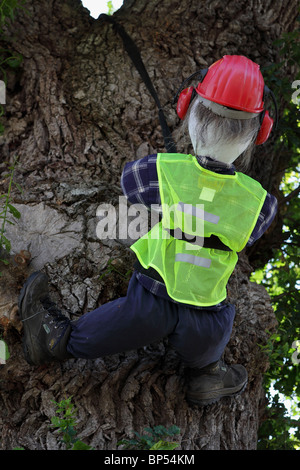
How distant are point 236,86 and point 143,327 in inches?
43.0

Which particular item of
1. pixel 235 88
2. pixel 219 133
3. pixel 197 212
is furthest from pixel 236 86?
pixel 197 212

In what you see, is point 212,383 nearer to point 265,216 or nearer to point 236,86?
point 265,216

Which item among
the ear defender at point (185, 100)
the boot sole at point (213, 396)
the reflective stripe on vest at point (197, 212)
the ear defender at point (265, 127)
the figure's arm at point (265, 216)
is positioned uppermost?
the ear defender at point (185, 100)

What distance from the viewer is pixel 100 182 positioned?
3252mm

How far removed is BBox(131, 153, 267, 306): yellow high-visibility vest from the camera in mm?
2508

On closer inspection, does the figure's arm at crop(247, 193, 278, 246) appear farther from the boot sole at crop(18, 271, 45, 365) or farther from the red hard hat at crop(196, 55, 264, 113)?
the boot sole at crop(18, 271, 45, 365)

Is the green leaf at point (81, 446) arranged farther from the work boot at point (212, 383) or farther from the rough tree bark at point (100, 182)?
the work boot at point (212, 383)

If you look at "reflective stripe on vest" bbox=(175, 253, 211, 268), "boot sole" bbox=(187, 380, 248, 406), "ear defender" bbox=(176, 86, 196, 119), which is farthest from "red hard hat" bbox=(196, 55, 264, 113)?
"boot sole" bbox=(187, 380, 248, 406)

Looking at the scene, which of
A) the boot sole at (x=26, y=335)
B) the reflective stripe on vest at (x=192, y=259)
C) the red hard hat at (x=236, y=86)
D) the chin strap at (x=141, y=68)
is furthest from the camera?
the chin strap at (x=141, y=68)

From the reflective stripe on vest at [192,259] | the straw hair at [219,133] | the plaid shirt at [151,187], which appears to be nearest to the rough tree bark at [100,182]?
the plaid shirt at [151,187]

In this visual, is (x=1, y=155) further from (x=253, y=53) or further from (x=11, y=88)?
(x=253, y=53)

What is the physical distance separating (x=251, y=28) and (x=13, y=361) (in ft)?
8.31

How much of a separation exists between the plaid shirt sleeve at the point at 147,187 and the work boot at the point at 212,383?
25.4 inches

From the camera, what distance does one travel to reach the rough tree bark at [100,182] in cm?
269
